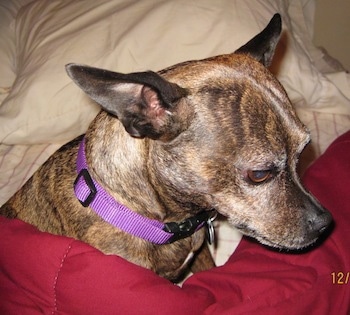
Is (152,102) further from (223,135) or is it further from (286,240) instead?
(286,240)

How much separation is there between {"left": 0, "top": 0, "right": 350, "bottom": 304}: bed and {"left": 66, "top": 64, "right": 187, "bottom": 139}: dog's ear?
1304mm

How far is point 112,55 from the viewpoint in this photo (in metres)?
2.81

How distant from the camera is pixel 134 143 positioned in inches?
67.6

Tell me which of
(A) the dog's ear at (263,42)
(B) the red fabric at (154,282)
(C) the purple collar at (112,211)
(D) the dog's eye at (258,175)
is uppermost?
(A) the dog's ear at (263,42)

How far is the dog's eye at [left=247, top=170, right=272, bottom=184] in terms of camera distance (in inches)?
63.7

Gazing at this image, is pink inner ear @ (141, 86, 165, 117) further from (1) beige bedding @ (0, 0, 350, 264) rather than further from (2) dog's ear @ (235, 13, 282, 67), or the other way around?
(1) beige bedding @ (0, 0, 350, 264)

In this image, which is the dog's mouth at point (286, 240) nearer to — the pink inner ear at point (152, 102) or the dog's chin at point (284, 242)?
the dog's chin at point (284, 242)

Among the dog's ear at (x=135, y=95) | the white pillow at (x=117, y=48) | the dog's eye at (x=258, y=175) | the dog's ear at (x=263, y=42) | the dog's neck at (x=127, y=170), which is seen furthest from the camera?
the white pillow at (x=117, y=48)

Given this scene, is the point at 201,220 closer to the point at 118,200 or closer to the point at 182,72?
the point at 118,200

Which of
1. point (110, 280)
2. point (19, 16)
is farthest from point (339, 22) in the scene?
point (110, 280)

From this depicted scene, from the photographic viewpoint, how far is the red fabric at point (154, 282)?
1.69 meters

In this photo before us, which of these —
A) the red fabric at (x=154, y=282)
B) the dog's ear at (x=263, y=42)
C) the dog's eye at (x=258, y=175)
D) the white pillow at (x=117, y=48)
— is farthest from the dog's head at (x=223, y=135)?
the white pillow at (x=117, y=48)

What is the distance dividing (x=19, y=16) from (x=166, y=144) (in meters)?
2.24

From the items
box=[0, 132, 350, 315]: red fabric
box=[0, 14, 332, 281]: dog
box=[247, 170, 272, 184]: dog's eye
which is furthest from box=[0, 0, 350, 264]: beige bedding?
box=[247, 170, 272, 184]: dog's eye
